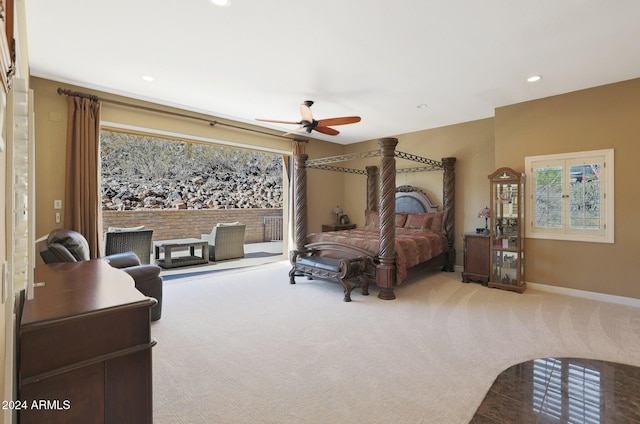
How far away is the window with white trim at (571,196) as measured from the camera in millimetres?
3934

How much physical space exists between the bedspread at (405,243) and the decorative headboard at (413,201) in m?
Result: 0.65

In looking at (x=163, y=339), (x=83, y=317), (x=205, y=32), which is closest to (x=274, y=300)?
(x=163, y=339)

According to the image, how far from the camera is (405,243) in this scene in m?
4.50

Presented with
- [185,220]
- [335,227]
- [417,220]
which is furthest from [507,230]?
[185,220]

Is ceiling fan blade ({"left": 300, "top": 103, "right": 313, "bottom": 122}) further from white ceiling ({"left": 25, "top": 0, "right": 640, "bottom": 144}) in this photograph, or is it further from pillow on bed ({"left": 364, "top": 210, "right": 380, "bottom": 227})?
pillow on bed ({"left": 364, "top": 210, "right": 380, "bottom": 227})

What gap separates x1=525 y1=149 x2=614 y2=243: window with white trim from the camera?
3934 mm

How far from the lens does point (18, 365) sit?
1.25m

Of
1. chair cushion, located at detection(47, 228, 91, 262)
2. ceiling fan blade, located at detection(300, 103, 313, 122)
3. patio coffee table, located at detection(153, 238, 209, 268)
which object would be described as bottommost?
patio coffee table, located at detection(153, 238, 209, 268)

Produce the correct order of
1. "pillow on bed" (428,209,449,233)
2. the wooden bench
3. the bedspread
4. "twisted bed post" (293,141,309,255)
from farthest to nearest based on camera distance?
"pillow on bed" (428,209,449,233) < "twisted bed post" (293,141,309,255) < the bedspread < the wooden bench

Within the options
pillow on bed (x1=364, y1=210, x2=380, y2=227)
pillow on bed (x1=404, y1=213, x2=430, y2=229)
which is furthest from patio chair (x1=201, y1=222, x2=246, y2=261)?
pillow on bed (x1=404, y1=213, x2=430, y2=229)

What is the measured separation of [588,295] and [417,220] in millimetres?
2641

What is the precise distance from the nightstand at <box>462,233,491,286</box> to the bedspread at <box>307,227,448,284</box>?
1.70 feet

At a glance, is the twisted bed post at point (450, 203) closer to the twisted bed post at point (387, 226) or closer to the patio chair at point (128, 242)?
the twisted bed post at point (387, 226)

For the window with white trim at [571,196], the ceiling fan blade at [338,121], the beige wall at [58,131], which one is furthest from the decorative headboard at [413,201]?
the beige wall at [58,131]
